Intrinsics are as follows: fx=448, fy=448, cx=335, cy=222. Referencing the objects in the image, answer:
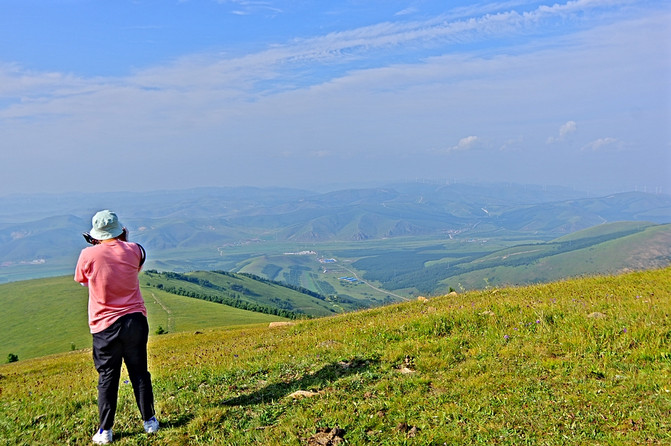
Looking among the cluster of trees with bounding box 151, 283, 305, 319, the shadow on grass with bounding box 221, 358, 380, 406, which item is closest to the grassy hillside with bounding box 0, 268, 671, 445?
the shadow on grass with bounding box 221, 358, 380, 406

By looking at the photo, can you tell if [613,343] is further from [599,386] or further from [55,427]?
[55,427]

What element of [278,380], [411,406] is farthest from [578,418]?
[278,380]

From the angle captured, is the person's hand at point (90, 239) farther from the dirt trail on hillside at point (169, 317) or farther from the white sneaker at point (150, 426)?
the dirt trail on hillside at point (169, 317)

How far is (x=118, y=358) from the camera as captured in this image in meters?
7.59

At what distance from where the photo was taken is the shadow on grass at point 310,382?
8977 mm

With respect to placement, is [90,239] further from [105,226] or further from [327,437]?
[327,437]

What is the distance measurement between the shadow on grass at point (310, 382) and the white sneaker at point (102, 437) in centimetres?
206

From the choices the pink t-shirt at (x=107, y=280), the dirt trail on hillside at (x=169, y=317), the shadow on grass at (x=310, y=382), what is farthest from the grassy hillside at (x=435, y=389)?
the dirt trail on hillside at (x=169, y=317)

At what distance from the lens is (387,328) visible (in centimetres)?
1324

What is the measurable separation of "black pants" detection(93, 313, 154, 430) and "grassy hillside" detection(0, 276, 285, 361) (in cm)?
8453

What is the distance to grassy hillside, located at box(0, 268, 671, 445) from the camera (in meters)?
6.91

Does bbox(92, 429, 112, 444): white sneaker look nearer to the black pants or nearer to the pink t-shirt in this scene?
the black pants

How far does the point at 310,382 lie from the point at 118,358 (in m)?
3.94

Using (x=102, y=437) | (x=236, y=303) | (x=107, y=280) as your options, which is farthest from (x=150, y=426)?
(x=236, y=303)
